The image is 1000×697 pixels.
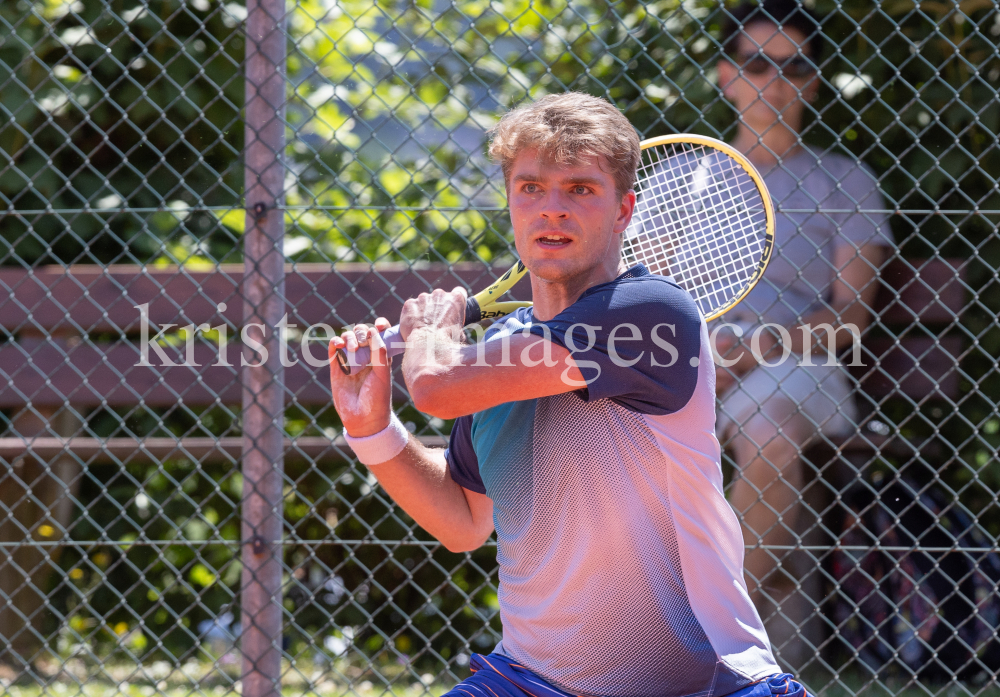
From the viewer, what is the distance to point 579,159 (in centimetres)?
162

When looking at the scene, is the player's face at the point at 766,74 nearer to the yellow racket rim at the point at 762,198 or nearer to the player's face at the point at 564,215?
the yellow racket rim at the point at 762,198

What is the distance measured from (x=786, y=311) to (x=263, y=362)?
1.62 meters

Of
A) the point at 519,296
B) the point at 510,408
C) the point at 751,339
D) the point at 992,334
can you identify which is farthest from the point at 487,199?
the point at 510,408

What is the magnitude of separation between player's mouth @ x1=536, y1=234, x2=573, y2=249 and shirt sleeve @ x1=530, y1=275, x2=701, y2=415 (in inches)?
4.7

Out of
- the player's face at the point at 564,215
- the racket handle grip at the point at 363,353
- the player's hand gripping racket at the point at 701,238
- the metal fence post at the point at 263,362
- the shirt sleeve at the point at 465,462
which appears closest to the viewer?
the player's face at the point at 564,215

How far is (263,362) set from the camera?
2488mm

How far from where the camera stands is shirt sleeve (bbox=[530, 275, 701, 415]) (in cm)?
153

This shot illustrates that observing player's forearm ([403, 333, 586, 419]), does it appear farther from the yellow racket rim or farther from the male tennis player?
the yellow racket rim

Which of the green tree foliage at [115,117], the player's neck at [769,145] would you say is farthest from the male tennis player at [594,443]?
the green tree foliage at [115,117]

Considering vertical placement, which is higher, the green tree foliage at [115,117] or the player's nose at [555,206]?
the player's nose at [555,206]

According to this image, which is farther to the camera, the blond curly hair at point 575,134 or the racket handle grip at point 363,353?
the racket handle grip at point 363,353

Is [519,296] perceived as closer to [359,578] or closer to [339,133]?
[339,133]

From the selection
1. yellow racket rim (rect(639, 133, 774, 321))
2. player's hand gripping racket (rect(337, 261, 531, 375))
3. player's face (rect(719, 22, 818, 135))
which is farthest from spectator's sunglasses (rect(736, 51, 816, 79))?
player's hand gripping racket (rect(337, 261, 531, 375))

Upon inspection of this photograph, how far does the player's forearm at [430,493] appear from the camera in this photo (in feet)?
6.04
